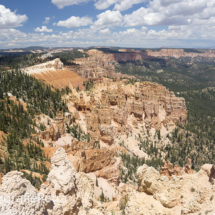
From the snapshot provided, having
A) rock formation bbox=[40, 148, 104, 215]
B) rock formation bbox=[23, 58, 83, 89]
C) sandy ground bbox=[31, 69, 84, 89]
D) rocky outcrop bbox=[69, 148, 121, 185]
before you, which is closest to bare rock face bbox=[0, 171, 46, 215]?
rock formation bbox=[40, 148, 104, 215]

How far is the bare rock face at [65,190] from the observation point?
9.58 metres

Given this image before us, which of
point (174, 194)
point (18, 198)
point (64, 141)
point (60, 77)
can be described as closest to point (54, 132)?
point (64, 141)

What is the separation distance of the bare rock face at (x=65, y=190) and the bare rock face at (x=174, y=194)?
11.7 feet

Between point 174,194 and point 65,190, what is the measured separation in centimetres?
764

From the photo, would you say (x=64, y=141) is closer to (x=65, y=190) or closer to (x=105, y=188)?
(x=105, y=188)

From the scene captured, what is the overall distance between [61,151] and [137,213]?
6981mm

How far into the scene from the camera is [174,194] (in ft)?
39.0

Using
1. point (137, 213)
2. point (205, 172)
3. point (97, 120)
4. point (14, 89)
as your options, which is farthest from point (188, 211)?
point (14, 89)

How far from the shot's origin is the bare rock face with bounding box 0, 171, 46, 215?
6633mm

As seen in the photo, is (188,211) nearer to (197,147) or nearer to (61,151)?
(61,151)

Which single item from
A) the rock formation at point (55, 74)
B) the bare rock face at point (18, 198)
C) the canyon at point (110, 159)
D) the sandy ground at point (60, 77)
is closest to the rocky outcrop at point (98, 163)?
the canyon at point (110, 159)

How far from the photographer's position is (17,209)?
6715 mm

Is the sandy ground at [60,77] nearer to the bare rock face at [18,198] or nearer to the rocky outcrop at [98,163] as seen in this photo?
the rocky outcrop at [98,163]

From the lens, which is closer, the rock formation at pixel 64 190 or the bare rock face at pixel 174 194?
the bare rock face at pixel 174 194
